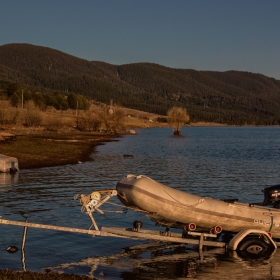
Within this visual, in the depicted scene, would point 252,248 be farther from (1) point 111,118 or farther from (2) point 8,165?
(1) point 111,118

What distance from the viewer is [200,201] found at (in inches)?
555

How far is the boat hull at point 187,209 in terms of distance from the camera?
44.8 feet

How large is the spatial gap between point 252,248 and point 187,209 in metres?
2.21

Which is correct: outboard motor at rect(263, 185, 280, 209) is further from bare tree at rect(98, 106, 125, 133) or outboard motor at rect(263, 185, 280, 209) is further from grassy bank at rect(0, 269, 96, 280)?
bare tree at rect(98, 106, 125, 133)

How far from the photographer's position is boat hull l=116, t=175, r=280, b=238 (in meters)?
13.6

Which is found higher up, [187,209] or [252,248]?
[187,209]

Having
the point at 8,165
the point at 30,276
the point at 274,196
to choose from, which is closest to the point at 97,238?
the point at 30,276

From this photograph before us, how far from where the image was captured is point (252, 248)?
14.2 meters

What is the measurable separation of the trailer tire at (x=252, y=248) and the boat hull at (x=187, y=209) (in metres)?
0.48

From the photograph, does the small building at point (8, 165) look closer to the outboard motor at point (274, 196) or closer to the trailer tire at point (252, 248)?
the outboard motor at point (274, 196)

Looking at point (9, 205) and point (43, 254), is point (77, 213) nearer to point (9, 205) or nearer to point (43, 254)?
→ point (9, 205)

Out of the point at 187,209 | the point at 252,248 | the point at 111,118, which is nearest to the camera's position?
the point at 187,209

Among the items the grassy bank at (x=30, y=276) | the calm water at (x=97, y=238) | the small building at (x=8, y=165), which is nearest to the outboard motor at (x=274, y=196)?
the calm water at (x=97, y=238)

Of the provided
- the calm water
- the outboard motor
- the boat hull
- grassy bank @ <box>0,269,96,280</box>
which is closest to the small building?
the calm water
